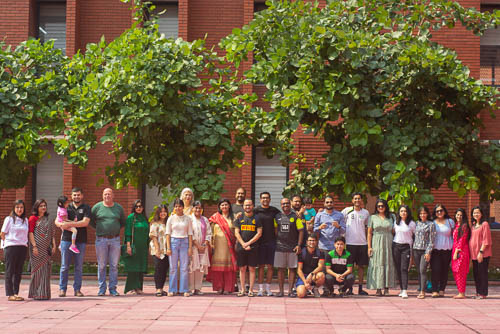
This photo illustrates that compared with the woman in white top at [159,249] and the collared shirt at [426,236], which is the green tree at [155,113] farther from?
the collared shirt at [426,236]

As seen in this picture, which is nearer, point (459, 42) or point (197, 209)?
point (197, 209)

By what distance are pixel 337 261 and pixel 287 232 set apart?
1.03 meters

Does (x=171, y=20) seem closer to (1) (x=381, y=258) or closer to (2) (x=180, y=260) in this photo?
(2) (x=180, y=260)

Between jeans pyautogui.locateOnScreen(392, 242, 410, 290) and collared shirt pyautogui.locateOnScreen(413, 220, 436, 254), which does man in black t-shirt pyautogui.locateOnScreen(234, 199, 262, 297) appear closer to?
jeans pyautogui.locateOnScreen(392, 242, 410, 290)

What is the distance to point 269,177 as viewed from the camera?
793 inches

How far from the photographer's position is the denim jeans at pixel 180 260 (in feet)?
43.3

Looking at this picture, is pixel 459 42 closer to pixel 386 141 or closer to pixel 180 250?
pixel 386 141

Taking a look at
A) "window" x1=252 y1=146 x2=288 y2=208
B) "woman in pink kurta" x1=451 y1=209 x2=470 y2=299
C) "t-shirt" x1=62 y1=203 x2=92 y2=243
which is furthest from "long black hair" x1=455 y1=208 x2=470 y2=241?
"window" x1=252 y1=146 x2=288 y2=208

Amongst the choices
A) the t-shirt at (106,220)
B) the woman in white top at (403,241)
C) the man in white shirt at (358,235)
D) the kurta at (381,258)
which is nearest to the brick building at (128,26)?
the man in white shirt at (358,235)

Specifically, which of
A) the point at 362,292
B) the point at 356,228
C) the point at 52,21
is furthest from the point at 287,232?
the point at 52,21

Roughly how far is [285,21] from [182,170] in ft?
10.7

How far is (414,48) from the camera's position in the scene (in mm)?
12719

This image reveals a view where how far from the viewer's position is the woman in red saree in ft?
44.4

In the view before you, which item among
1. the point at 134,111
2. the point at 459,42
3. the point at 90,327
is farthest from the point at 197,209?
the point at 459,42
